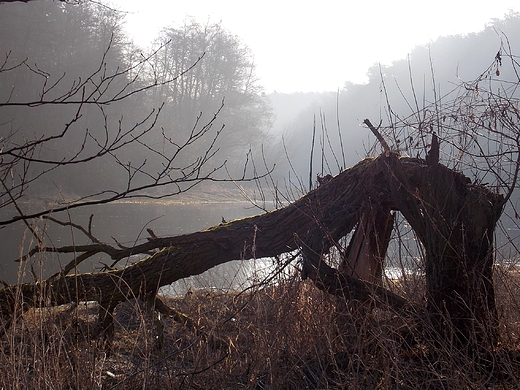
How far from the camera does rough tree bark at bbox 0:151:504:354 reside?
3846 mm

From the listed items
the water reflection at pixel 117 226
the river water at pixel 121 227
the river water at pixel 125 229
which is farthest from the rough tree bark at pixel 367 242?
the water reflection at pixel 117 226

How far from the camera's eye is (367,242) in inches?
174

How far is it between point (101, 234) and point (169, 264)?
39.1 feet

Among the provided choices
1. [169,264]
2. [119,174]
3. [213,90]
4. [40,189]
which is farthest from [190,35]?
[169,264]

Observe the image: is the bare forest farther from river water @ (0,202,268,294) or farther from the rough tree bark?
river water @ (0,202,268,294)

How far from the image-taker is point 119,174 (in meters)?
27.9

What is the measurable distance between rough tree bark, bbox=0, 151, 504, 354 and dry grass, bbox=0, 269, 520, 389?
0.58 feet

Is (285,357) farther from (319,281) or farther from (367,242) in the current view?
(367,242)

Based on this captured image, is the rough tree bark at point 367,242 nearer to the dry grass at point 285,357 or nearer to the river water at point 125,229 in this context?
the dry grass at point 285,357

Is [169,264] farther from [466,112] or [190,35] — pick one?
[190,35]

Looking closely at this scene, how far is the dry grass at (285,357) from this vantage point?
2885mm

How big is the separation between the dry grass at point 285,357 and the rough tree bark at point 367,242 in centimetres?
18

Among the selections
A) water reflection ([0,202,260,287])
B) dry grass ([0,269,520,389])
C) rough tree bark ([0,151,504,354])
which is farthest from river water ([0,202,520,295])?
dry grass ([0,269,520,389])

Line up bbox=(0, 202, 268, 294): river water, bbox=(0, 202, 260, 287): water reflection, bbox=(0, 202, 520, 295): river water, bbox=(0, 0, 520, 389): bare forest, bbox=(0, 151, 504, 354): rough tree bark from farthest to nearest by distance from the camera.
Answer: bbox=(0, 202, 260, 287): water reflection
bbox=(0, 202, 268, 294): river water
bbox=(0, 202, 520, 295): river water
bbox=(0, 151, 504, 354): rough tree bark
bbox=(0, 0, 520, 389): bare forest
